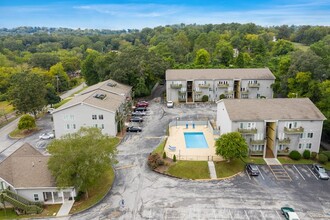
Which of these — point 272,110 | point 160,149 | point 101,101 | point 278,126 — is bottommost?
point 160,149

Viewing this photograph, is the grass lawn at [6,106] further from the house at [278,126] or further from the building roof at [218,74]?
the house at [278,126]

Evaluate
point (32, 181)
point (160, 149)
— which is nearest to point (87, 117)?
point (160, 149)

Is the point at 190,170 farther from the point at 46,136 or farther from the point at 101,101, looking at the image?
the point at 46,136

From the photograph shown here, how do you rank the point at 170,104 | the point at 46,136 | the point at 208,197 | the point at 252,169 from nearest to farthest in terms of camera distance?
1. the point at 208,197
2. the point at 252,169
3. the point at 46,136
4. the point at 170,104

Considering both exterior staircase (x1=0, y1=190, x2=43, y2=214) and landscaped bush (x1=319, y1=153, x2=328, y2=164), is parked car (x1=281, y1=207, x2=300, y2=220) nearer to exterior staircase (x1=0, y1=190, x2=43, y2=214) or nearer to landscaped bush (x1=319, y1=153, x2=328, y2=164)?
landscaped bush (x1=319, y1=153, x2=328, y2=164)

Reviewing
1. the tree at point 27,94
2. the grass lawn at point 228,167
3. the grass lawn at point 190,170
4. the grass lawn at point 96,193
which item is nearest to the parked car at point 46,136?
the tree at point 27,94

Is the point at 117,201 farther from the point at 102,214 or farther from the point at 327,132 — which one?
the point at 327,132
